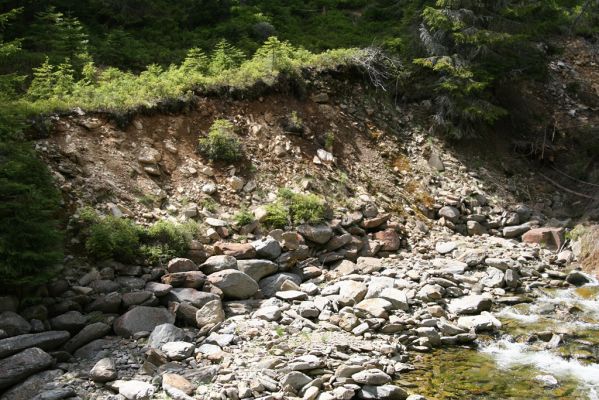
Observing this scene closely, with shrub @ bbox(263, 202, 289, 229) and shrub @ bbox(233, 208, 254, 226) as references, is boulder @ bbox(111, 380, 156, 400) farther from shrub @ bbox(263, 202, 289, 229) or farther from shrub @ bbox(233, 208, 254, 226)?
shrub @ bbox(263, 202, 289, 229)

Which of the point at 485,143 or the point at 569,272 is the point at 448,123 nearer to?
the point at 485,143

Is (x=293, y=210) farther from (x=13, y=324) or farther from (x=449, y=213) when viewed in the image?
(x=13, y=324)

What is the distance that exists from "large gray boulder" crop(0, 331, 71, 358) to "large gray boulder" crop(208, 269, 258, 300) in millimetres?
2835

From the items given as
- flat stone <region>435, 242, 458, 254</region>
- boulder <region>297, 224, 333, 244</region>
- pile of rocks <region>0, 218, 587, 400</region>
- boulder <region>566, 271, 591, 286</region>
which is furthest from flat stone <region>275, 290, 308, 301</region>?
boulder <region>566, 271, 591, 286</region>

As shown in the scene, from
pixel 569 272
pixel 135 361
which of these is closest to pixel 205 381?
pixel 135 361

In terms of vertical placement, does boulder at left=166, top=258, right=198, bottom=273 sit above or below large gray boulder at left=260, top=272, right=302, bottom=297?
above

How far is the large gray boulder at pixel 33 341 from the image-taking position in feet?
24.3

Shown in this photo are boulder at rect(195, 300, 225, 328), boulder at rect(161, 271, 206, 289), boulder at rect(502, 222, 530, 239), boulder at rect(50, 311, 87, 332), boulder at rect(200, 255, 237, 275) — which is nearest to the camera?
boulder at rect(50, 311, 87, 332)

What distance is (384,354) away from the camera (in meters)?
8.68

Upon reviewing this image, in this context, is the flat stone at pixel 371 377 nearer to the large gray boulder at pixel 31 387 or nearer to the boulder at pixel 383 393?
the boulder at pixel 383 393

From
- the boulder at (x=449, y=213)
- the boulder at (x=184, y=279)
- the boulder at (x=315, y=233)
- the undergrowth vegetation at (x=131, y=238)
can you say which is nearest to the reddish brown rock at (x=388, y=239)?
the boulder at (x=315, y=233)

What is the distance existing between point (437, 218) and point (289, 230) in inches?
201

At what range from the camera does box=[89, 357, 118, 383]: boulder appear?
7.46m

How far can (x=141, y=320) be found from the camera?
893cm
